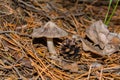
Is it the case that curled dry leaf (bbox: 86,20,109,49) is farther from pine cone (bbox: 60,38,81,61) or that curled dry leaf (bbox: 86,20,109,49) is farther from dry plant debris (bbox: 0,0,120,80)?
pine cone (bbox: 60,38,81,61)

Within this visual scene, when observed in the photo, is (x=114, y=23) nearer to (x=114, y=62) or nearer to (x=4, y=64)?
(x=114, y=62)

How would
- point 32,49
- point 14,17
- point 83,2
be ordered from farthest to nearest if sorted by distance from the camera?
1. point 83,2
2. point 14,17
3. point 32,49

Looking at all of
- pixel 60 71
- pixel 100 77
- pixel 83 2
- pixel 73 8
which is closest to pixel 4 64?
pixel 60 71

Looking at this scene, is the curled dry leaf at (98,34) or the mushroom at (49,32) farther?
the curled dry leaf at (98,34)

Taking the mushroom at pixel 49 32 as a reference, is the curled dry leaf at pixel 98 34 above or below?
below

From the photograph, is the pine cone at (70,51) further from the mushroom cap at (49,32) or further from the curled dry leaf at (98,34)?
the curled dry leaf at (98,34)

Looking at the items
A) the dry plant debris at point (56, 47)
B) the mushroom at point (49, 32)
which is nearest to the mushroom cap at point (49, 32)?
the mushroom at point (49, 32)

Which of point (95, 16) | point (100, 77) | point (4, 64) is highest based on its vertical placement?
point (95, 16)

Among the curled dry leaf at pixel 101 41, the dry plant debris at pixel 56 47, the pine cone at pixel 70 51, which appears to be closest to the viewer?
the dry plant debris at pixel 56 47

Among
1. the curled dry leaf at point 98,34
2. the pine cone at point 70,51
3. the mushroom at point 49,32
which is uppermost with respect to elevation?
the mushroom at point 49,32
